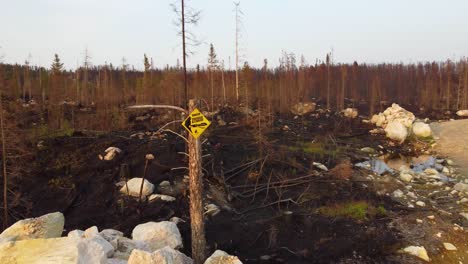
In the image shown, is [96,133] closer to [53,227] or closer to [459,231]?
[53,227]

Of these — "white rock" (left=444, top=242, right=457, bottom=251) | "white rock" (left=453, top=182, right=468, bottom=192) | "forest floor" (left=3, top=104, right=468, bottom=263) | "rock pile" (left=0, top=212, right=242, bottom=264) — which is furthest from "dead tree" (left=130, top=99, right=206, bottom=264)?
"white rock" (left=453, top=182, right=468, bottom=192)

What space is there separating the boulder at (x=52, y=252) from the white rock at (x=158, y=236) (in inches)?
56.2

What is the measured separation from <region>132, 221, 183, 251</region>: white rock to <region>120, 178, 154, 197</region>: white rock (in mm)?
2970

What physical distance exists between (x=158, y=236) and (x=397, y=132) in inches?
658

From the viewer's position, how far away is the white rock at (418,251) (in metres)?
7.39

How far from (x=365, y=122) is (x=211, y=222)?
2035cm

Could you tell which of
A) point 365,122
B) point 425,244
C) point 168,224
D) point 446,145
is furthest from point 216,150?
point 365,122

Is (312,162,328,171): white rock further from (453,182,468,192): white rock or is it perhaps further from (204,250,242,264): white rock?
(204,250,242,264): white rock

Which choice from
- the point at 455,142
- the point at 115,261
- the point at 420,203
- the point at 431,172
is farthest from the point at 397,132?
the point at 115,261

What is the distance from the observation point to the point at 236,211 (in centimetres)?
938

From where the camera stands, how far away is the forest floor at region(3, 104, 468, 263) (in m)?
7.71

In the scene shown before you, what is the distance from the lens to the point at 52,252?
532cm

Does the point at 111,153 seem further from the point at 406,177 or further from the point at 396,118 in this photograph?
the point at 396,118

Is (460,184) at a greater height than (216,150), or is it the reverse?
(216,150)
